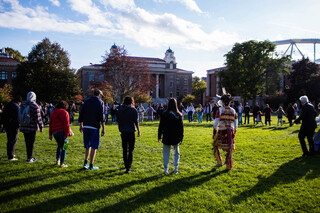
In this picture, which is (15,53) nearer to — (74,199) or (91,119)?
(91,119)

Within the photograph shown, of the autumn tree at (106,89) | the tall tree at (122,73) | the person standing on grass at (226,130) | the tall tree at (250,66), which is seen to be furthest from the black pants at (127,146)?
the tall tree at (250,66)

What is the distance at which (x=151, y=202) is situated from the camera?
14.7 ft

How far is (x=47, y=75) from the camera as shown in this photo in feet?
133

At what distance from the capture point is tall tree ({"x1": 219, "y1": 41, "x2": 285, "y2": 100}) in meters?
43.7

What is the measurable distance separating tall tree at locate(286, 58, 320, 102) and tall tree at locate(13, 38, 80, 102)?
44011mm

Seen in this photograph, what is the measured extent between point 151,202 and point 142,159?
11.0 feet

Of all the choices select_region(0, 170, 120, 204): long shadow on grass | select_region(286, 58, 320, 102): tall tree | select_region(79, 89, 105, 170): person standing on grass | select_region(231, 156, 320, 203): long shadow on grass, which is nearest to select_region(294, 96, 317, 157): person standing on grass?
select_region(231, 156, 320, 203): long shadow on grass

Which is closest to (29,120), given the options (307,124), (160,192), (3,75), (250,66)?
(160,192)

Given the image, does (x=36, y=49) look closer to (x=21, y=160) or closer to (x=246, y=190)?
(x=21, y=160)

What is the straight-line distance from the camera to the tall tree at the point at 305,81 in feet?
163

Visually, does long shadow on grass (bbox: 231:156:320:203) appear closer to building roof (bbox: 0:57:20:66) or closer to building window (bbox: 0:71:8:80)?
building roof (bbox: 0:57:20:66)

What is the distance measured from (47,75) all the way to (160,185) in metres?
40.6

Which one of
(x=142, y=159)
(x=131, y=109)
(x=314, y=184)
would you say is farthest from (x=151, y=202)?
(x=314, y=184)

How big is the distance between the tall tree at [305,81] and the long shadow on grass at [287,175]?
48752mm
